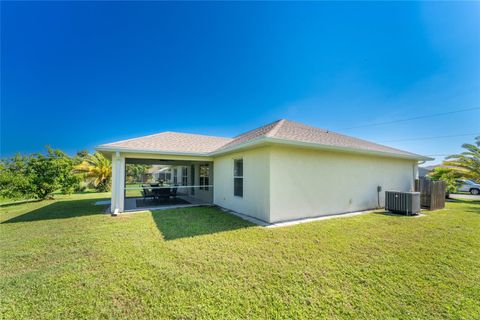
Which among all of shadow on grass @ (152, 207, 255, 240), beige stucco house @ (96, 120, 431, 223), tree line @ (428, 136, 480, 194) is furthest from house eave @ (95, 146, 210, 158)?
tree line @ (428, 136, 480, 194)

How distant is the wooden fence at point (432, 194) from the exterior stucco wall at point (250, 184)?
361 inches

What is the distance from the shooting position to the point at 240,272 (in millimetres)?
3314

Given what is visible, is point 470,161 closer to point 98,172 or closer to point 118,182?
point 118,182

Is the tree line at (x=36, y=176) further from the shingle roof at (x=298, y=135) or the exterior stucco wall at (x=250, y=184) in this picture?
the shingle roof at (x=298, y=135)

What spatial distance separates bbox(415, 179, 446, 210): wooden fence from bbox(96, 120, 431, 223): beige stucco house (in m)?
1.05

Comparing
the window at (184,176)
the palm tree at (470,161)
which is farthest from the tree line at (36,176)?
the palm tree at (470,161)

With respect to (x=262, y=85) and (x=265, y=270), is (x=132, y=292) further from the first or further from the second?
(x=262, y=85)

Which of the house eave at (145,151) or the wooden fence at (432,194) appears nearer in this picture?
the house eave at (145,151)

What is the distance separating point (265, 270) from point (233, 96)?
44.2 ft

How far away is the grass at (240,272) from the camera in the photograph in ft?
8.08

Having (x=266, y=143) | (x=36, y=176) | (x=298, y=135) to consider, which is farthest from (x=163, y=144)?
(x=36, y=176)

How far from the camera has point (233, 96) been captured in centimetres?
1477

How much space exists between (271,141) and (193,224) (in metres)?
3.87

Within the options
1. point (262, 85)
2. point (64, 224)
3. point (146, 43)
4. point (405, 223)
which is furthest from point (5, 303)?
point (262, 85)
